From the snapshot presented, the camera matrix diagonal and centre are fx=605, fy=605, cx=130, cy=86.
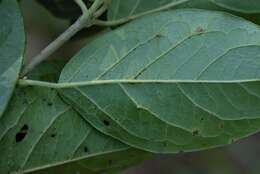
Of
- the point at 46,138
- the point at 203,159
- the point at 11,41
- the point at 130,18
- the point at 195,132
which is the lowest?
the point at 203,159

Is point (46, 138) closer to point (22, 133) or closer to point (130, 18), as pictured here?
point (22, 133)

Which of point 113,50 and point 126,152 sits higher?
point 113,50

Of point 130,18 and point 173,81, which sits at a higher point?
point 130,18

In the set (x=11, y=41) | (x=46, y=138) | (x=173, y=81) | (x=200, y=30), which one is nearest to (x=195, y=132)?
(x=173, y=81)

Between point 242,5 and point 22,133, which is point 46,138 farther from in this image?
point 242,5

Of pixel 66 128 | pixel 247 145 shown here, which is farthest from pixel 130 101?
pixel 247 145

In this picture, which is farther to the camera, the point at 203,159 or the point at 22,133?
the point at 203,159

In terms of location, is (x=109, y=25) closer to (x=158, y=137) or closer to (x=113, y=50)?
(x=113, y=50)
